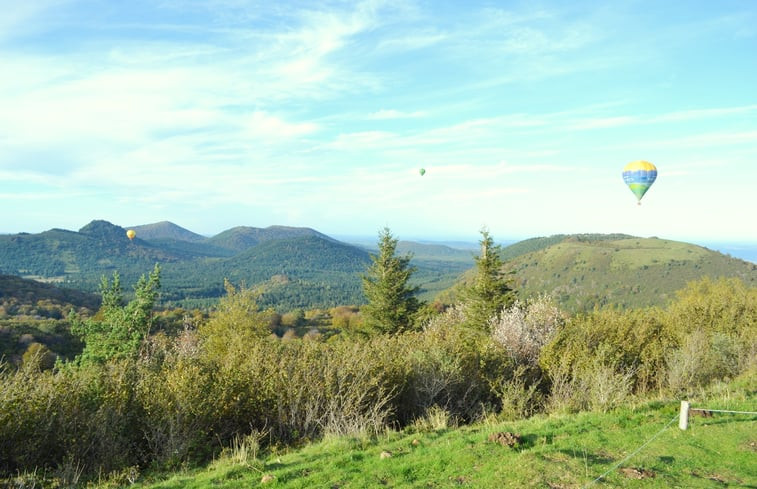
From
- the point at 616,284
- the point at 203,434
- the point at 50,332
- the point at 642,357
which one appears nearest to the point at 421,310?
the point at 642,357

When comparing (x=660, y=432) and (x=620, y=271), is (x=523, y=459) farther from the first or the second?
(x=620, y=271)

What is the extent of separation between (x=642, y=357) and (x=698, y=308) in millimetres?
13965

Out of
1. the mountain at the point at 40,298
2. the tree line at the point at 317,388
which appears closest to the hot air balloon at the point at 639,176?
the tree line at the point at 317,388

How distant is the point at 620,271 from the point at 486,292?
482 ft

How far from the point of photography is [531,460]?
7.48 metres

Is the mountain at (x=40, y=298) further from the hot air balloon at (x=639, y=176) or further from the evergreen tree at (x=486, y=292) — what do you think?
the hot air balloon at (x=639, y=176)

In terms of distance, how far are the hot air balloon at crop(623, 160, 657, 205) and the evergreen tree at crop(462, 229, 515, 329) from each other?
402 inches

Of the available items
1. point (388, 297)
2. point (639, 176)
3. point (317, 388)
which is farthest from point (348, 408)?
point (639, 176)

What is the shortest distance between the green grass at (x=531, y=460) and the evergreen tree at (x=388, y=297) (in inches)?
890

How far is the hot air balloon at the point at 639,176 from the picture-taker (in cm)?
2911

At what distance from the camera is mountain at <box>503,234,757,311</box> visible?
130250 millimetres

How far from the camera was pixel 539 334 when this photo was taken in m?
18.0

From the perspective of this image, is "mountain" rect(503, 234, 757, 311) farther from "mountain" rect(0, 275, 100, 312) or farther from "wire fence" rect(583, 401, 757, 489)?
"wire fence" rect(583, 401, 757, 489)

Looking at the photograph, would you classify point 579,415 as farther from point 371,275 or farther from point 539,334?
point 371,275
